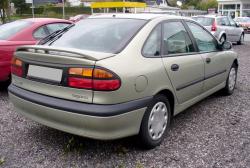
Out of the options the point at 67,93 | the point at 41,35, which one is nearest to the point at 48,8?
the point at 41,35

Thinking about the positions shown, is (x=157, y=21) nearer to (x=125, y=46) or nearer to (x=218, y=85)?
(x=125, y=46)

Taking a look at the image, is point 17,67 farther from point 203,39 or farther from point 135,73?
point 203,39

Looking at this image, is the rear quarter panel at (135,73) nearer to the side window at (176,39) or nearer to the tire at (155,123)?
the tire at (155,123)

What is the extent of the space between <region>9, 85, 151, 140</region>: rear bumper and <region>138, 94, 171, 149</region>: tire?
122mm

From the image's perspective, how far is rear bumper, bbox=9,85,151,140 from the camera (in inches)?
130

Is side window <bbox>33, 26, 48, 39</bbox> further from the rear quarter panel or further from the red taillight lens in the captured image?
the red taillight lens

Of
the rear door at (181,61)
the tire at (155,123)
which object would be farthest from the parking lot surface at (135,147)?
the rear door at (181,61)

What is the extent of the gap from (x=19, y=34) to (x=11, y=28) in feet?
1.56

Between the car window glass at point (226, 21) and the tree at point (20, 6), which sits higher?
the tree at point (20, 6)

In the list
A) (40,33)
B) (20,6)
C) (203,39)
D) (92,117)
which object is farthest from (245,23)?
(20,6)

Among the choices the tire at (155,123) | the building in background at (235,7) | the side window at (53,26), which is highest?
the building in background at (235,7)

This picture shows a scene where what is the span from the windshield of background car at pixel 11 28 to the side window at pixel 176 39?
10.8 feet

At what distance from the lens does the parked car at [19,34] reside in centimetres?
601

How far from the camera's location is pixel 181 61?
14.3 feet
